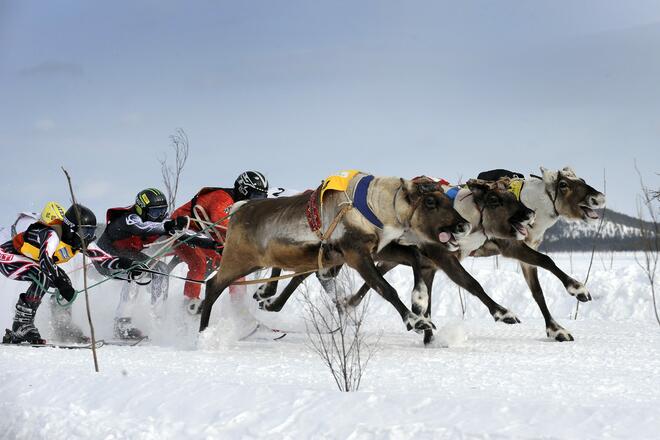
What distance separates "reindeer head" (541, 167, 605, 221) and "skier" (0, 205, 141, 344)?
4.36 meters

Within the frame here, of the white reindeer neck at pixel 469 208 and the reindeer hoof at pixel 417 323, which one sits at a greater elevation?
the white reindeer neck at pixel 469 208

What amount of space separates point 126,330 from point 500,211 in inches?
174

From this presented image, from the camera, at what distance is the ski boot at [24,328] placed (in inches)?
337

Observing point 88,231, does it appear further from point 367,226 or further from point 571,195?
point 571,195

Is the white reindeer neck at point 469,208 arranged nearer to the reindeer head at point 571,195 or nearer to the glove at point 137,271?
the reindeer head at point 571,195

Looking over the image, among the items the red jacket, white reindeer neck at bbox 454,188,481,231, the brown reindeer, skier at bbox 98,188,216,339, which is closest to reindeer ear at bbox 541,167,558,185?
white reindeer neck at bbox 454,188,481,231

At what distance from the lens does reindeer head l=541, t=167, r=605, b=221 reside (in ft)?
26.3

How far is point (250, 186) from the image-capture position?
31.7 ft

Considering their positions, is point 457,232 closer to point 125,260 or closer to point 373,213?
point 373,213

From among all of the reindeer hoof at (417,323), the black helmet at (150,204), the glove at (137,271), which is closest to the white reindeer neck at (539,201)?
the reindeer hoof at (417,323)

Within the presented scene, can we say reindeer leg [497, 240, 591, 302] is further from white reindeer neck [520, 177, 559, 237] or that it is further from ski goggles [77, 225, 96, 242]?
ski goggles [77, 225, 96, 242]

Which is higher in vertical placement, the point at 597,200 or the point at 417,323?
the point at 597,200

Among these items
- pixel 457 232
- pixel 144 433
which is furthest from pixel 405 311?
pixel 144 433

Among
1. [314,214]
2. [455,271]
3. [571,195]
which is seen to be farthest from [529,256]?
[314,214]
